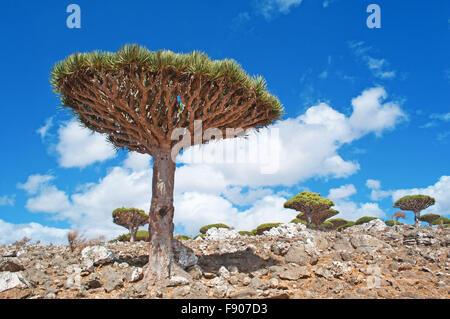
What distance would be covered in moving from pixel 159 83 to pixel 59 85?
3.15 meters

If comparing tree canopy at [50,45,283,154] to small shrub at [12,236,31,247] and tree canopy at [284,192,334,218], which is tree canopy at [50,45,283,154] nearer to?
small shrub at [12,236,31,247]

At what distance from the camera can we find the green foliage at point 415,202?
29.0 meters

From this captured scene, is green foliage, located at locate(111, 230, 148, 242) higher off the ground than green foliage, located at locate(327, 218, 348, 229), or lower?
lower

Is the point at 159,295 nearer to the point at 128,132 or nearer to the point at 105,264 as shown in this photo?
the point at 105,264

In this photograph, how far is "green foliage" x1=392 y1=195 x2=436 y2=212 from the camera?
29016 millimetres

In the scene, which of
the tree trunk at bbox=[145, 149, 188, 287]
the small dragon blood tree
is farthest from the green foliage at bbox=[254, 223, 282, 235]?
the tree trunk at bbox=[145, 149, 188, 287]

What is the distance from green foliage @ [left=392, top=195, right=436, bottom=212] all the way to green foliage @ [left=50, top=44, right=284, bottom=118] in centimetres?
2772

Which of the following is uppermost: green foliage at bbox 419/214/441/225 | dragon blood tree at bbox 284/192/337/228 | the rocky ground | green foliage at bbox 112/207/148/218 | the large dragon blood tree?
the large dragon blood tree

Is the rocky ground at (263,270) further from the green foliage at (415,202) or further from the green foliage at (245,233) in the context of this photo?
the green foliage at (415,202)

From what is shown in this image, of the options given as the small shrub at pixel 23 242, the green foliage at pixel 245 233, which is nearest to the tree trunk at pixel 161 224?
the small shrub at pixel 23 242

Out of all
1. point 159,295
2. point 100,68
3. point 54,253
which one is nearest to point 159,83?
point 100,68

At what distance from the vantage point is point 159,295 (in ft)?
24.3

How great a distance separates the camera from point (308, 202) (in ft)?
87.5
